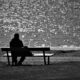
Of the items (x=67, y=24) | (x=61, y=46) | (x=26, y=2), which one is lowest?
(x=61, y=46)

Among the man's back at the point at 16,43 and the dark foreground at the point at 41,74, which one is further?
the man's back at the point at 16,43

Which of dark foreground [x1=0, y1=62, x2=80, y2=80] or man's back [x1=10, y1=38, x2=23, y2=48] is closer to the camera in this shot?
dark foreground [x1=0, y1=62, x2=80, y2=80]

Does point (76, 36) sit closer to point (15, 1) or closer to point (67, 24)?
point (67, 24)

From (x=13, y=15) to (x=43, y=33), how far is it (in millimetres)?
1609

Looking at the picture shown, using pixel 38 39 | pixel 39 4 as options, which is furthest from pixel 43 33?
pixel 39 4

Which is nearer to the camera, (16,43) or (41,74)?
(41,74)

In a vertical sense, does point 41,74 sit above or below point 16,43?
below

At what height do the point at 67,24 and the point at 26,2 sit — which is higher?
the point at 26,2

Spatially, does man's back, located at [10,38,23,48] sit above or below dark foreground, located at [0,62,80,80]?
above

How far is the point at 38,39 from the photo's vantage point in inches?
596

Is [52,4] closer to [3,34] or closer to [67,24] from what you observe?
[67,24]

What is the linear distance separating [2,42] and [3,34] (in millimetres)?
380

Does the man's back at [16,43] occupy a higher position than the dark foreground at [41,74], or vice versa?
the man's back at [16,43]

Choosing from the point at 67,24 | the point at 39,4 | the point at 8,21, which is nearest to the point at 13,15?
the point at 8,21
